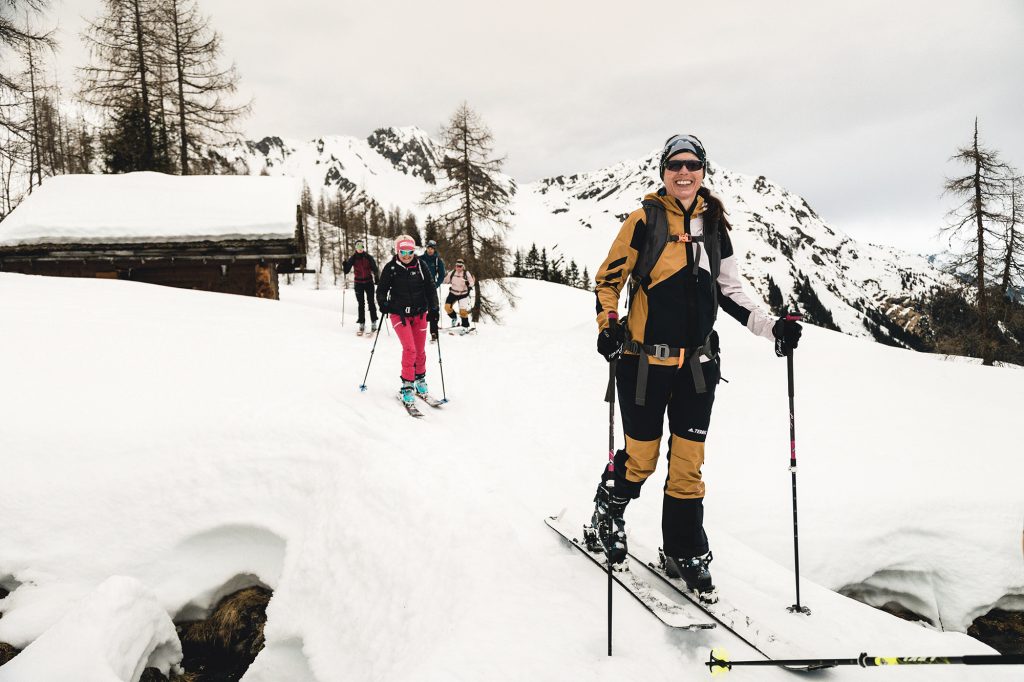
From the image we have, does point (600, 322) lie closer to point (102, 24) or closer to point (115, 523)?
point (115, 523)

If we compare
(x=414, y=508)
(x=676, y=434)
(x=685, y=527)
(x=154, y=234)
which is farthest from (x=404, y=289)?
(x=154, y=234)

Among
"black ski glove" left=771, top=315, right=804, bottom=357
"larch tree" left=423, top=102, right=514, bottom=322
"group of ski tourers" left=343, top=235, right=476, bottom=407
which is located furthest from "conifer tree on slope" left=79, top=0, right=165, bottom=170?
"black ski glove" left=771, top=315, right=804, bottom=357

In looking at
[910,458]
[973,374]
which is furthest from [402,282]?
[973,374]

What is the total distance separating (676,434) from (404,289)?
17.3 ft

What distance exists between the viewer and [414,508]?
15.2ft

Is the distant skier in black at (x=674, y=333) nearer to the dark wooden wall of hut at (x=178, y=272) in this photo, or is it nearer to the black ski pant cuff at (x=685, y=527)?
the black ski pant cuff at (x=685, y=527)

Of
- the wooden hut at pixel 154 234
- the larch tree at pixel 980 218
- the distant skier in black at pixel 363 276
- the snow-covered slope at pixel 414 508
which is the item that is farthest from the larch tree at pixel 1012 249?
the wooden hut at pixel 154 234

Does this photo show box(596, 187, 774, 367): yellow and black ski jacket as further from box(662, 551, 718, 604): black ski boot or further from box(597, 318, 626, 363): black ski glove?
box(662, 551, 718, 604): black ski boot

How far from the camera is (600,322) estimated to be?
3.36m

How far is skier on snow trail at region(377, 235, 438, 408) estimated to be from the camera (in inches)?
298

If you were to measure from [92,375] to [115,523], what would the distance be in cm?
260

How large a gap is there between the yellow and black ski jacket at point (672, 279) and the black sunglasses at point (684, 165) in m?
0.16

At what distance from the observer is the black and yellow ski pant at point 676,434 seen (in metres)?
3.37

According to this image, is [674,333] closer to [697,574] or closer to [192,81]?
[697,574]
